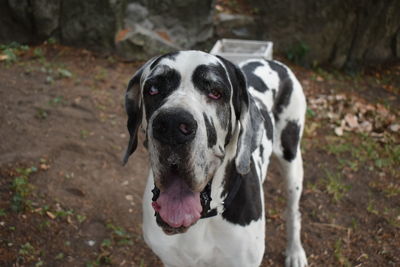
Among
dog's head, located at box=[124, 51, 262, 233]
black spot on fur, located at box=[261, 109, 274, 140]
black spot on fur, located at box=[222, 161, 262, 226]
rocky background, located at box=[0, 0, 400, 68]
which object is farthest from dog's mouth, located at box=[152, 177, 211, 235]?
rocky background, located at box=[0, 0, 400, 68]

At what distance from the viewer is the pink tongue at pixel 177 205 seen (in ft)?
7.45

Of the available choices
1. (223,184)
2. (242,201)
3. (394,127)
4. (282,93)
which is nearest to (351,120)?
(394,127)

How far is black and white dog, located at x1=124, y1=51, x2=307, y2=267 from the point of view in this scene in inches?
82.7

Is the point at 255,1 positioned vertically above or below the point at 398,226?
above

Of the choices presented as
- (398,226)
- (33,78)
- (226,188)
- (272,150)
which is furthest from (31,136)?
(398,226)

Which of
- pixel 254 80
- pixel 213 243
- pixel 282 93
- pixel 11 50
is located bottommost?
pixel 11 50

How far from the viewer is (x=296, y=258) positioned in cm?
376

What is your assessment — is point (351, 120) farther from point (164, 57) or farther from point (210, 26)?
point (164, 57)

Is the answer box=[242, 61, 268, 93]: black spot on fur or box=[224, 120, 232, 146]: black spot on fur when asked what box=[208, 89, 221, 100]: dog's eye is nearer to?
box=[224, 120, 232, 146]: black spot on fur

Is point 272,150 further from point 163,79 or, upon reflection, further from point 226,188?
point 163,79

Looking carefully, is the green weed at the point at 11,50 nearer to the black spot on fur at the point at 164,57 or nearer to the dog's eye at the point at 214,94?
the black spot on fur at the point at 164,57

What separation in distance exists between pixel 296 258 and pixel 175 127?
2.25 meters

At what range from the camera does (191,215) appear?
2291 mm

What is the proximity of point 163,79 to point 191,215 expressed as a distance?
2.27ft
